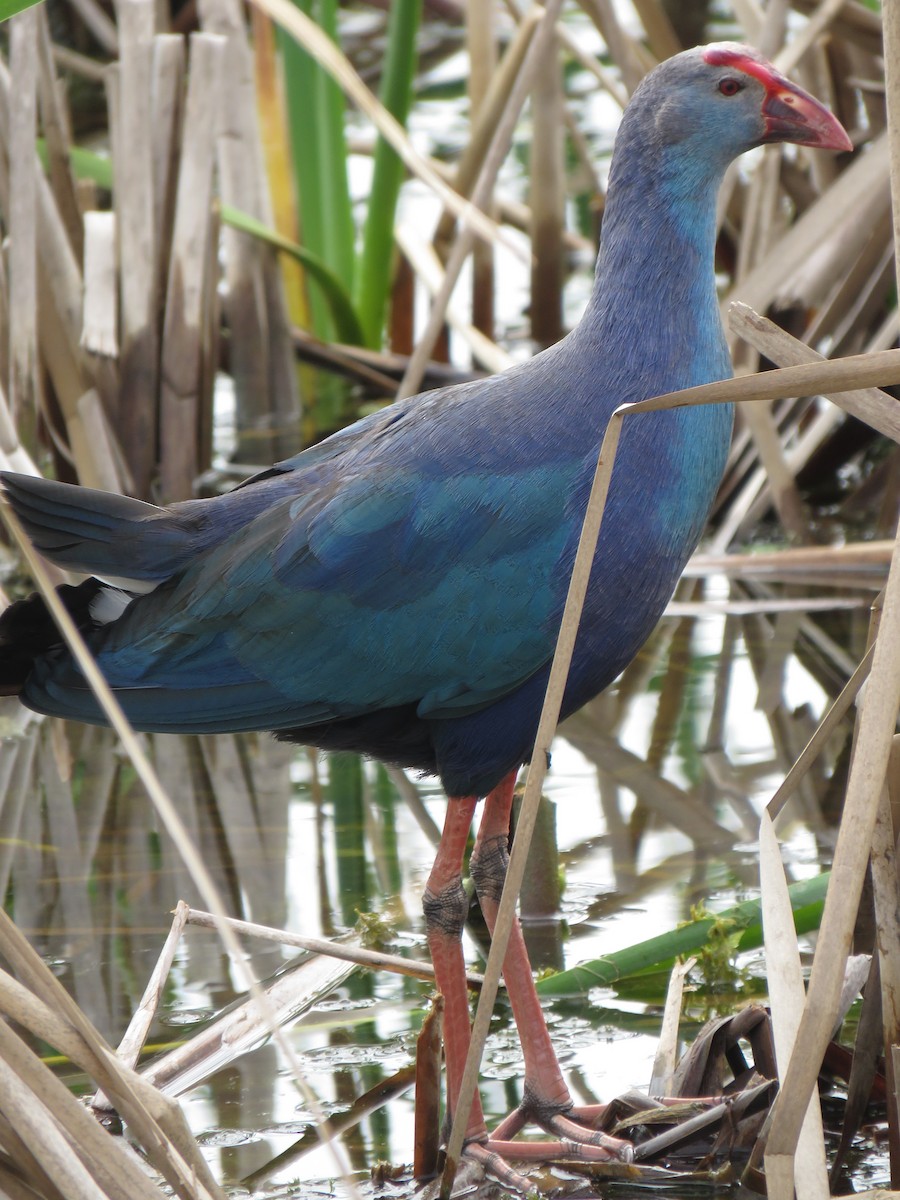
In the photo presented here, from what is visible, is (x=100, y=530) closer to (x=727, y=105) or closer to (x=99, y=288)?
(x=727, y=105)

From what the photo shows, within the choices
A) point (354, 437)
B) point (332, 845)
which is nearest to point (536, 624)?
→ point (354, 437)

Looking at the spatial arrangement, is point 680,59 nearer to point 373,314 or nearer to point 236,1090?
point 236,1090

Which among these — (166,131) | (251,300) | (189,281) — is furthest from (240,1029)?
(251,300)

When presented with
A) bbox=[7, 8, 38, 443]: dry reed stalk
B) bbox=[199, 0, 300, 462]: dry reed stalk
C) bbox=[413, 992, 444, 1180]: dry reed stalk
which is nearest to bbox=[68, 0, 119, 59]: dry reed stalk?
bbox=[199, 0, 300, 462]: dry reed stalk

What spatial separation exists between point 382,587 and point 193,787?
4.25 feet

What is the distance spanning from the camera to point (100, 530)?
2.33 metres

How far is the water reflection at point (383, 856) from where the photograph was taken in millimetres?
2447

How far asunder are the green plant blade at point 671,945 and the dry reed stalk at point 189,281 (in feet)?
8.08

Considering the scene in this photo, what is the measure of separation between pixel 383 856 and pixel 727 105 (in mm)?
1513

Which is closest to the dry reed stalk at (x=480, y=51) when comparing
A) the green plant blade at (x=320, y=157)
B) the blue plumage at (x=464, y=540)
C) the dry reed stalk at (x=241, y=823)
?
the green plant blade at (x=320, y=157)

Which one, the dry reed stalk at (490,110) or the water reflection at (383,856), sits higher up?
the dry reed stalk at (490,110)

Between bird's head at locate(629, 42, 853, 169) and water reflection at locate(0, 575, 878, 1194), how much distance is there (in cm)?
116

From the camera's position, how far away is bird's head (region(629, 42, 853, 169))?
232cm

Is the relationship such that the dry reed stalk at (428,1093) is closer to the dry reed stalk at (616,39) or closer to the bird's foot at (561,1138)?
the bird's foot at (561,1138)
